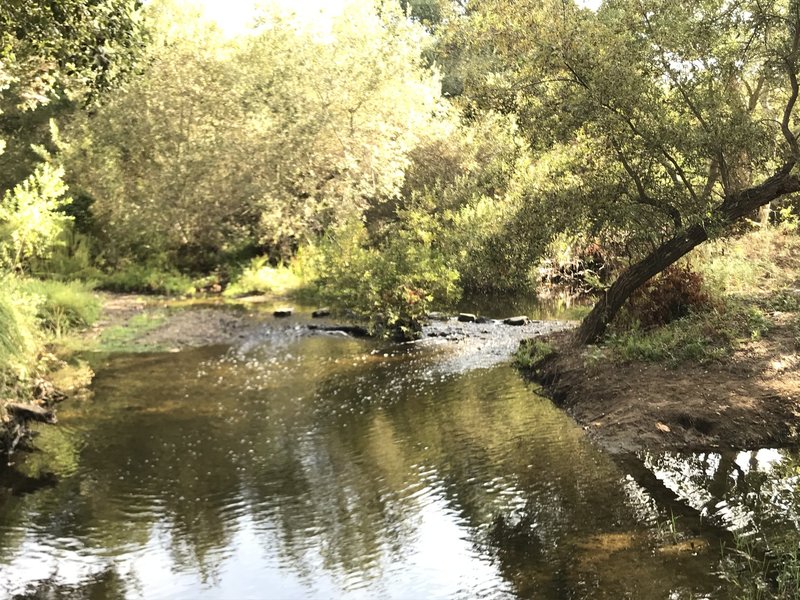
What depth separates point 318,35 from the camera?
925 inches

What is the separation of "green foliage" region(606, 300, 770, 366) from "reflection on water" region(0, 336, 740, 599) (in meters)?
1.59

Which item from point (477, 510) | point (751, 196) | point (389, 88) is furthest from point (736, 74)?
point (389, 88)

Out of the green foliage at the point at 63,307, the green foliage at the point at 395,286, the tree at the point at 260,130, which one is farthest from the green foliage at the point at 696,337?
the tree at the point at 260,130

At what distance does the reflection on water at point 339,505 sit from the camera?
5371 millimetres

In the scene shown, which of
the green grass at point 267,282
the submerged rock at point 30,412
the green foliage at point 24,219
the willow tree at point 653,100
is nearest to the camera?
the willow tree at point 653,100

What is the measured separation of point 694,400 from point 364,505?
4113 millimetres

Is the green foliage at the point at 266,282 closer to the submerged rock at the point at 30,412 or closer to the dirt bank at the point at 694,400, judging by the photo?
the submerged rock at the point at 30,412

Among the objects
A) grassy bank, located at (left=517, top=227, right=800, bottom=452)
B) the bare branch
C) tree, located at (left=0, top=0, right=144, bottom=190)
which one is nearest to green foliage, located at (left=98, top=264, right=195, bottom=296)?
grassy bank, located at (left=517, top=227, right=800, bottom=452)

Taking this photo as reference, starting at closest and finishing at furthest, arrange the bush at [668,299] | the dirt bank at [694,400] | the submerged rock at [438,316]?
the dirt bank at [694,400] < the bush at [668,299] < the submerged rock at [438,316]

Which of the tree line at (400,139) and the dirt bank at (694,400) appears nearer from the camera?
the dirt bank at (694,400)

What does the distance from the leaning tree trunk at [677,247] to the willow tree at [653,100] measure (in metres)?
0.02

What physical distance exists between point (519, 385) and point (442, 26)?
19.0 ft

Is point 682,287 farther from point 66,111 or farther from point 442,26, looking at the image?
point 66,111

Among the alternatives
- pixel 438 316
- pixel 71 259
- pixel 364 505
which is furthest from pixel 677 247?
pixel 71 259
